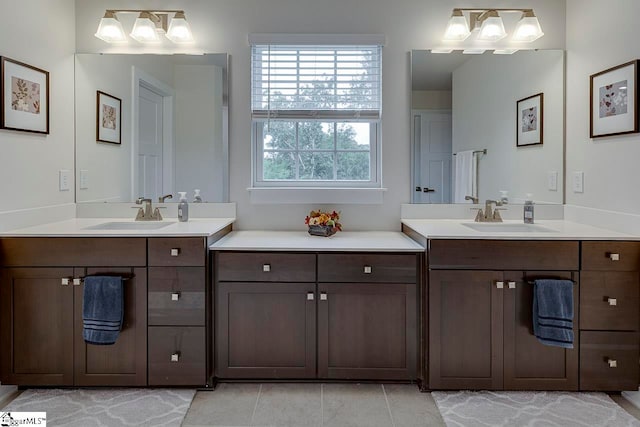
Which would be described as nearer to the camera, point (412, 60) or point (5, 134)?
point (5, 134)

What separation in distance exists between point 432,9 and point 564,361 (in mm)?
2161

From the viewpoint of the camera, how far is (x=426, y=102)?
2.80 m

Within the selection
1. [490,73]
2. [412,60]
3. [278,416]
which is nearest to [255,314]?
[278,416]

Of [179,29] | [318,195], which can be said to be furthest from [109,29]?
[318,195]

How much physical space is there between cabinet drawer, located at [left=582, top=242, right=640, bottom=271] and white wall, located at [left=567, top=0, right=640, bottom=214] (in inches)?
7.7

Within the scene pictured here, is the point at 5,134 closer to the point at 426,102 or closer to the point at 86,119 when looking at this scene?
the point at 86,119

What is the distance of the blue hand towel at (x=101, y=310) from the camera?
215 cm

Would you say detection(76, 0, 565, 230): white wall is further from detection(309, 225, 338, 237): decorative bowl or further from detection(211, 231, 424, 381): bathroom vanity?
detection(211, 231, 424, 381): bathroom vanity

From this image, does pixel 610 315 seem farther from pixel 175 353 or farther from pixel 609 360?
pixel 175 353

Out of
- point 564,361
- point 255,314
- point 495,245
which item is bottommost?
point 564,361

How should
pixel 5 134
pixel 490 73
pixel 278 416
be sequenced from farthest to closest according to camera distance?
pixel 490 73 < pixel 5 134 < pixel 278 416

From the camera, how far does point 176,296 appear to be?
2221mm

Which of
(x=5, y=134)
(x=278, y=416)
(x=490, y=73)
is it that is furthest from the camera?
(x=490, y=73)

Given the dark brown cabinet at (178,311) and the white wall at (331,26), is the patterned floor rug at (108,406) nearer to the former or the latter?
the dark brown cabinet at (178,311)
